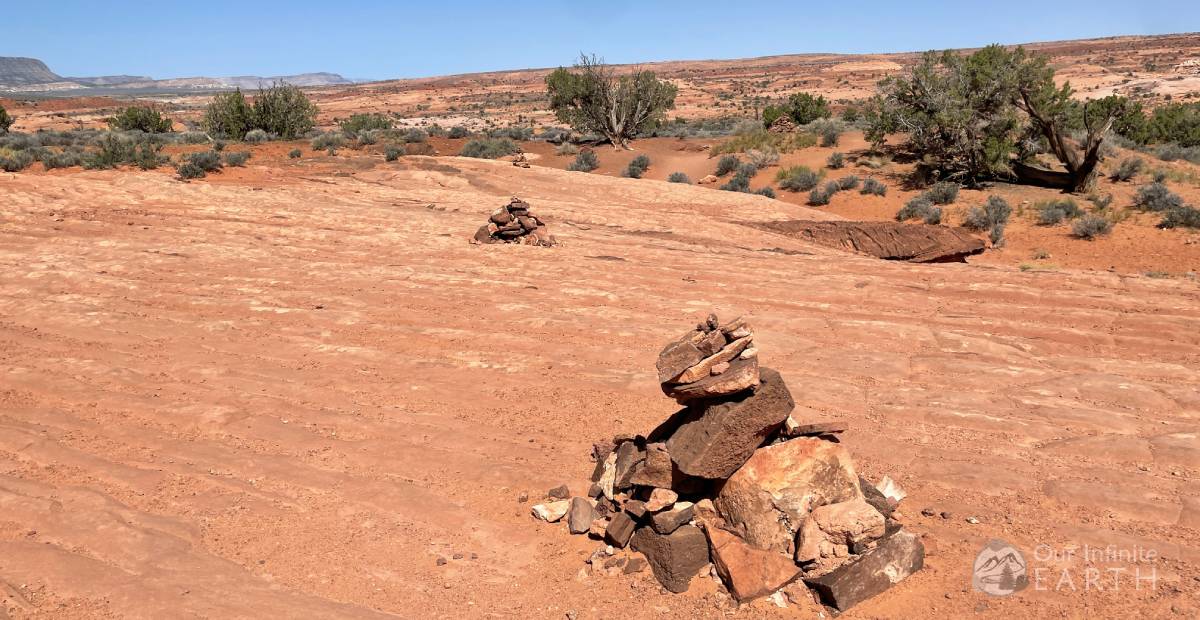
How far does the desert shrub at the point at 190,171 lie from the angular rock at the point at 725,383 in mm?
20798

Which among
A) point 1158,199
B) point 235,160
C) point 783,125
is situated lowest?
point 1158,199

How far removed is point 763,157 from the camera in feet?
97.6

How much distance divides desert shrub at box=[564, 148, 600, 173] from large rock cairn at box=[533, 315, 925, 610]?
2567cm

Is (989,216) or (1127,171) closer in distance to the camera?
(989,216)

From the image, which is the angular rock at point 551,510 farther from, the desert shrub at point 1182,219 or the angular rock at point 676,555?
the desert shrub at point 1182,219

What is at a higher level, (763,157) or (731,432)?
(763,157)

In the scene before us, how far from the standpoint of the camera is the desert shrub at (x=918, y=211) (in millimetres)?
21219

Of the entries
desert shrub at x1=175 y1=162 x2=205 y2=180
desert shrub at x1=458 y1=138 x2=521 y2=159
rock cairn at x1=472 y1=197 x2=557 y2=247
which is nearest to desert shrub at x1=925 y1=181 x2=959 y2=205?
rock cairn at x1=472 y1=197 x2=557 y2=247

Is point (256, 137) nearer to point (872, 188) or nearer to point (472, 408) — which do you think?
point (872, 188)

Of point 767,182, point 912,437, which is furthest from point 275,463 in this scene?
point 767,182

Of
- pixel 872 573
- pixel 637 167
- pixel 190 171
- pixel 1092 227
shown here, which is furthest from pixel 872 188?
pixel 872 573

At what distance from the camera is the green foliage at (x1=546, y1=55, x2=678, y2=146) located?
38.7m

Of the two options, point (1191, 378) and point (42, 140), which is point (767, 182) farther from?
point (42, 140)

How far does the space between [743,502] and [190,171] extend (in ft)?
71.0
